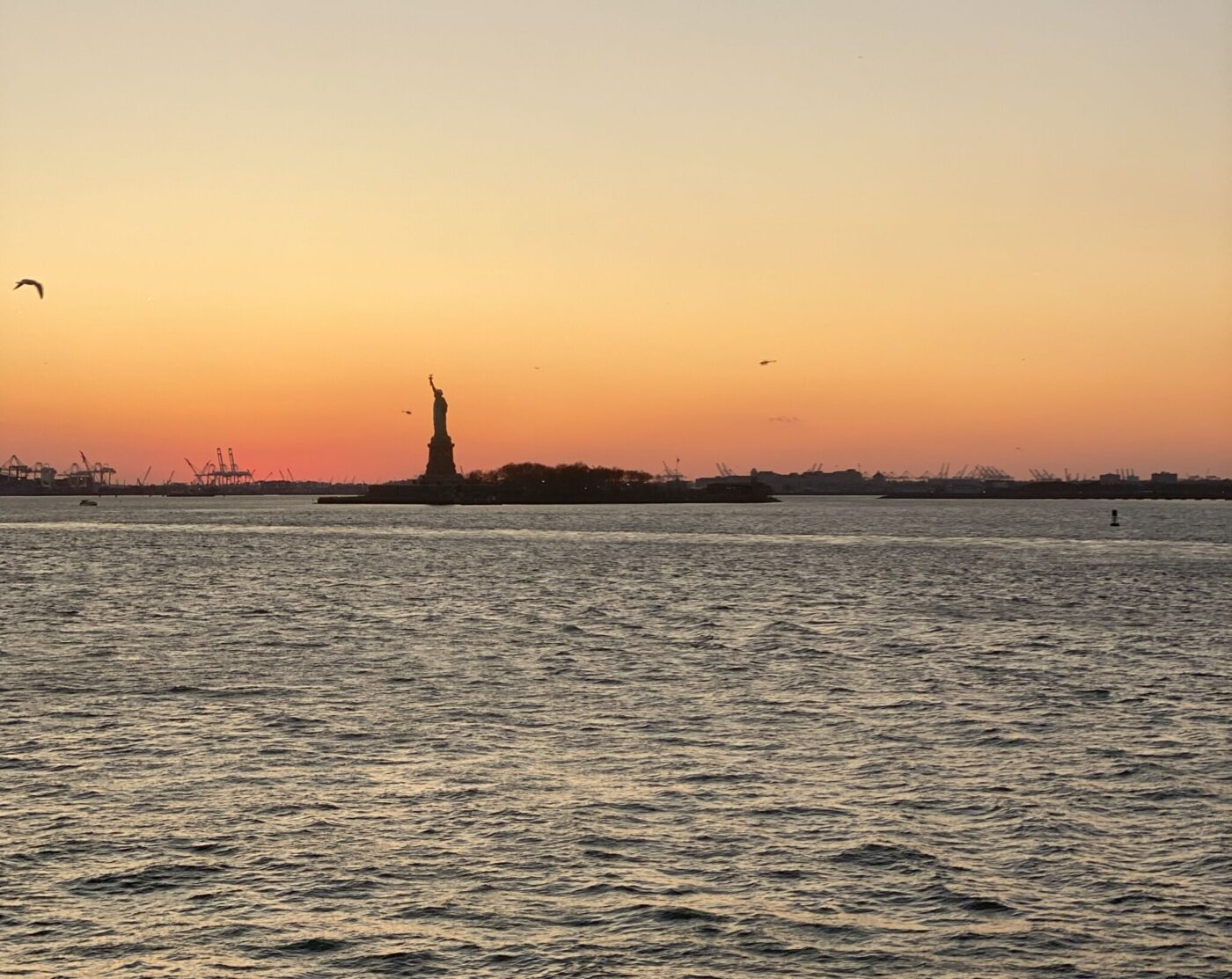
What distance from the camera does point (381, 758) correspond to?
23.5 m

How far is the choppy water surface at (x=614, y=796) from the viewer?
47.5ft

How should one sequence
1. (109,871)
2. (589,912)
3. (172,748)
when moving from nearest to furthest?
(589,912) < (109,871) < (172,748)

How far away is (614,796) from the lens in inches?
813

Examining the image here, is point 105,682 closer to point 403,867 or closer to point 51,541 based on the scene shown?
point 403,867

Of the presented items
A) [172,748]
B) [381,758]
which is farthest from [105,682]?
[381,758]

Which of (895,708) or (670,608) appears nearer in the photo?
(895,708)

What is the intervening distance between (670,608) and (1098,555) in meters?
→ 57.4

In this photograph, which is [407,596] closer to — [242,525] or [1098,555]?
[1098,555]

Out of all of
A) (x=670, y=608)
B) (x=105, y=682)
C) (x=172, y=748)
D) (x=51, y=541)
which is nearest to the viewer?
(x=172, y=748)

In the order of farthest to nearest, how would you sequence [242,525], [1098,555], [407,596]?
1. [242,525]
2. [1098,555]
3. [407,596]

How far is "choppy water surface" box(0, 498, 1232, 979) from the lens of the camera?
1447 centimetres

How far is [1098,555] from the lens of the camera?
103 meters

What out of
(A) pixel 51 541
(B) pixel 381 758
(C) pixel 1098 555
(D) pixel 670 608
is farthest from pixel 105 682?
(A) pixel 51 541

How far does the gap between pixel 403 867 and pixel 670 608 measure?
38569mm
